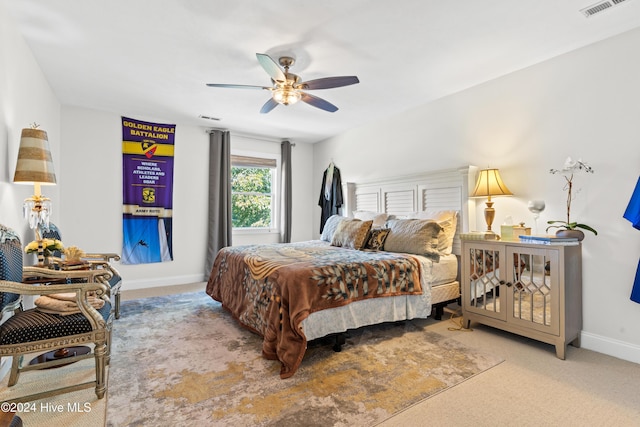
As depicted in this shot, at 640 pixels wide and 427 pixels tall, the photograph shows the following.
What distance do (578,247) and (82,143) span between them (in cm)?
575

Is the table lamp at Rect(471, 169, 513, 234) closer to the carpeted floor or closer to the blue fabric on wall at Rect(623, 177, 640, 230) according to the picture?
the blue fabric on wall at Rect(623, 177, 640, 230)

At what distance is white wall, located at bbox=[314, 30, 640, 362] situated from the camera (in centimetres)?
247

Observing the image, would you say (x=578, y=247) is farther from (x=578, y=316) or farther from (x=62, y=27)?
(x=62, y=27)

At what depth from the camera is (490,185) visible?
3141mm

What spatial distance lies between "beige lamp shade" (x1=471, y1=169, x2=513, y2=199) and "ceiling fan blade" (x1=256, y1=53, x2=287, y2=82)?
7.06 feet

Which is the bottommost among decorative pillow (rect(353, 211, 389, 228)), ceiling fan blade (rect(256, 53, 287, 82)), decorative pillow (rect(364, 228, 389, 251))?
decorative pillow (rect(364, 228, 389, 251))

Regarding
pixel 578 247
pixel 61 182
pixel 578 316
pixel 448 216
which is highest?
pixel 61 182

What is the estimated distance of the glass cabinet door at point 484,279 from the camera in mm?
2799

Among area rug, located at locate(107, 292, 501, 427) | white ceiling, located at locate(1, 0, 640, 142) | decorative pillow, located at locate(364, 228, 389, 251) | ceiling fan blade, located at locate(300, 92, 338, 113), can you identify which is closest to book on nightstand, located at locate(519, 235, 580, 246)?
area rug, located at locate(107, 292, 501, 427)

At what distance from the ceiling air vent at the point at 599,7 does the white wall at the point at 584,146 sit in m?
0.50

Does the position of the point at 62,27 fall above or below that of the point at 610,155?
above

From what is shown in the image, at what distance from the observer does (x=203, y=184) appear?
17.0 ft

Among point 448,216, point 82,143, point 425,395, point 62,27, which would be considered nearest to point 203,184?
point 82,143

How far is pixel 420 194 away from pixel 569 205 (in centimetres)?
158
